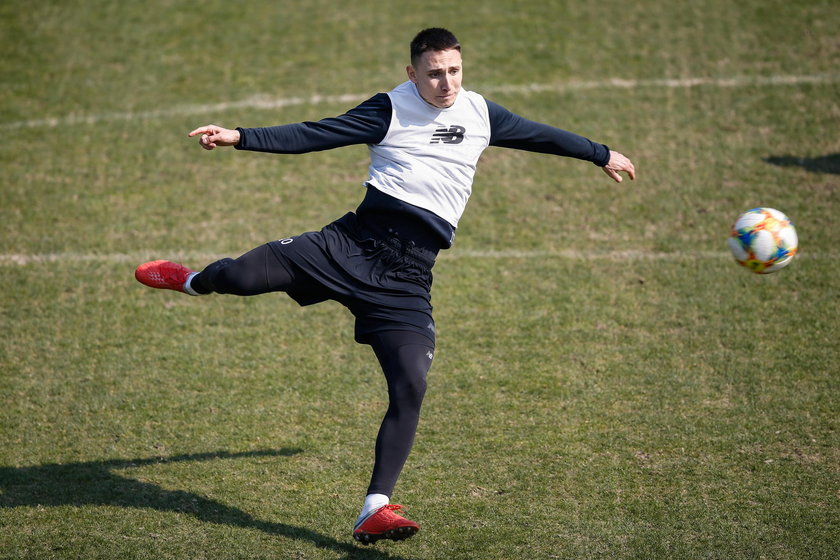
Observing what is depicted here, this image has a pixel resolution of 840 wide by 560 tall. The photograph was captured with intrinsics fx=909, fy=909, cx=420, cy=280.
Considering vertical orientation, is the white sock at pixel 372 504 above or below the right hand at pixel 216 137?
below

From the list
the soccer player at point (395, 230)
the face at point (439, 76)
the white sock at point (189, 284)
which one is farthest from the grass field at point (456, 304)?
the face at point (439, 76)

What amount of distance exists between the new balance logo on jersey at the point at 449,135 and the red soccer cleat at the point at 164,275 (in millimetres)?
1857

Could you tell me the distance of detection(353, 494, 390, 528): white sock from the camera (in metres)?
5.07

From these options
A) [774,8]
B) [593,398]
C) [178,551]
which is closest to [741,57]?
[774,8]

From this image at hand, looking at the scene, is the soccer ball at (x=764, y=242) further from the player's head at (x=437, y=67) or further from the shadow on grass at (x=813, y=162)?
the shadow on grass at (x=813, y=162)

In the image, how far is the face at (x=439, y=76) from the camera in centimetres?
534

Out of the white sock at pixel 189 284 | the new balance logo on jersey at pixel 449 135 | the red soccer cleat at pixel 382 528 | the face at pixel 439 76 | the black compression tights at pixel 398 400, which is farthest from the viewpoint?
the white sock at pixel 189 284

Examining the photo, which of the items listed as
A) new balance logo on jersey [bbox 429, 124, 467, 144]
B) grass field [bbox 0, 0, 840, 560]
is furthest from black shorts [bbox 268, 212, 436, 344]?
grass field [bbox 0, 0, 840, 560]

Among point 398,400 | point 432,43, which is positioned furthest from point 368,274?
point 432,43

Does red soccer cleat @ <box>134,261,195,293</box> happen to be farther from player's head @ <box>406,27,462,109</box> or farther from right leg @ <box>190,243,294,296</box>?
player's head @ <box>406,27,462,109</box>

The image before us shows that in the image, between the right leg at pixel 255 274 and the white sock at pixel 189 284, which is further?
the white sock at pixel 189 284

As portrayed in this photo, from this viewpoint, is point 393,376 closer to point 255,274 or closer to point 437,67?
point 255,274

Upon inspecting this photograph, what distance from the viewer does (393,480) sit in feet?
17.1

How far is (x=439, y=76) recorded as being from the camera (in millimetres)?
5371
